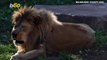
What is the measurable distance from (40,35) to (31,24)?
0.20 m

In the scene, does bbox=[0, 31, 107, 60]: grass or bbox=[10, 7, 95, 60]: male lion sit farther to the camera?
bbox=[0, 31, 107, 60]: grass

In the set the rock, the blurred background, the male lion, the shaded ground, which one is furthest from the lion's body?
the rock

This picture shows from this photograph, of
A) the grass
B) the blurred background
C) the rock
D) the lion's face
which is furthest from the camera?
the rock

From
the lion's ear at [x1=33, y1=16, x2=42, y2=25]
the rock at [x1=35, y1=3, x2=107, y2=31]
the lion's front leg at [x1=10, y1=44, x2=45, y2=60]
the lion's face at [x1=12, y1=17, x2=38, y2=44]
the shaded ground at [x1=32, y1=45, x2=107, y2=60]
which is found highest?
the lion's ear at [x1=33, y1=16, x2=42, y2=25]

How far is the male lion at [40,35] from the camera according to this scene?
607 centimetres

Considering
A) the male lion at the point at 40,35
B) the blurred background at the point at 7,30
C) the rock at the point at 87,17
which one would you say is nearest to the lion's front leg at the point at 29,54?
the male lion at the point at 40,35

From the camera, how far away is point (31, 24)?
20.2 feet

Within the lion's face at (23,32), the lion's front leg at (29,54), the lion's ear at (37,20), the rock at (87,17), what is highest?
the lion's ear at (37,20)

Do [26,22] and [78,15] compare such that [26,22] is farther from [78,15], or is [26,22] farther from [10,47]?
[78,15]

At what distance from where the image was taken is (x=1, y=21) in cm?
Result: 866

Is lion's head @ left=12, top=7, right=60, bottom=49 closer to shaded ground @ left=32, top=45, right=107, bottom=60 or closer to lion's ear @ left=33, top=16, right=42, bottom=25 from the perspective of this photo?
lion's ear @ left=33, top=16, right=42, bottom=25

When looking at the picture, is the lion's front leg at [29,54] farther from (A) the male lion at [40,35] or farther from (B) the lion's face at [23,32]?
(B) the lion's face at [23,32]

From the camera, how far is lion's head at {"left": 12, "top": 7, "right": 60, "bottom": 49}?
6074mm

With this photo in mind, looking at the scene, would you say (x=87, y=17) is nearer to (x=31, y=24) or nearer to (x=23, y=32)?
(x=31, y=24)
